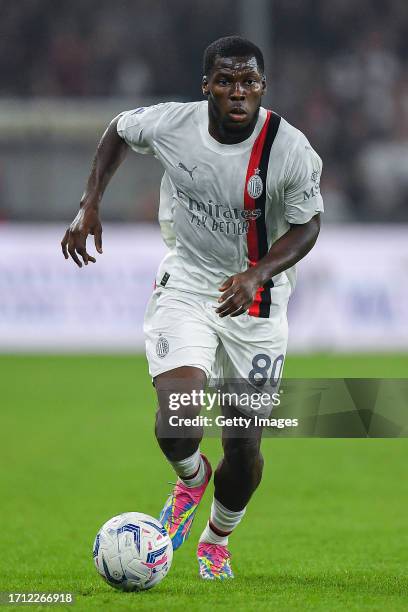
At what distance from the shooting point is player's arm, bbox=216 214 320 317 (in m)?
4.96

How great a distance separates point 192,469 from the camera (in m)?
5.68

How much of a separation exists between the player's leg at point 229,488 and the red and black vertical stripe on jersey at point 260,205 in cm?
51

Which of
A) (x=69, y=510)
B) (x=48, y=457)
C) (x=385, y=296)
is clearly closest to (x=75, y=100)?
(x=385, y=296)

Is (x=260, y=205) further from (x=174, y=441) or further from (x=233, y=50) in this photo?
(x=174, y=441)

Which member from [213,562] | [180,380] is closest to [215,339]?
[180,380]

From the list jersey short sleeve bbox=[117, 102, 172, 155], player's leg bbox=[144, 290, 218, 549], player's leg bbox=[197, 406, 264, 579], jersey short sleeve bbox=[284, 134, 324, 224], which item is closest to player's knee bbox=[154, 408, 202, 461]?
player's leg bbox=[144, 290, 218, 549]

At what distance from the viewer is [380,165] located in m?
18.9

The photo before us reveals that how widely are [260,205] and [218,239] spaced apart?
0.85 feet

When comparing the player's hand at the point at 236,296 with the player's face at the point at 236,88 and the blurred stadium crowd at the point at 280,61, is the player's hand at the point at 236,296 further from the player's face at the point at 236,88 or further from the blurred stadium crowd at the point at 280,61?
the blurred stadium crowd at the point at 280,61

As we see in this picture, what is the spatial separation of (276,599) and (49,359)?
1120 centimetres

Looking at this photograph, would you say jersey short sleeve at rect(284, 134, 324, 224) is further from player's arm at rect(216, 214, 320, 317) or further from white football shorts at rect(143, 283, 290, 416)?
white football shorts at rect(143, 283, 290, 416)

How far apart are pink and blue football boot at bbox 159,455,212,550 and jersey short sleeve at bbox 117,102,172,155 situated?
1.57 meters

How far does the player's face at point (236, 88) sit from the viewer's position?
528 cm

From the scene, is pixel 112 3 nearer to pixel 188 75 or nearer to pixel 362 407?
pixel 188 75
